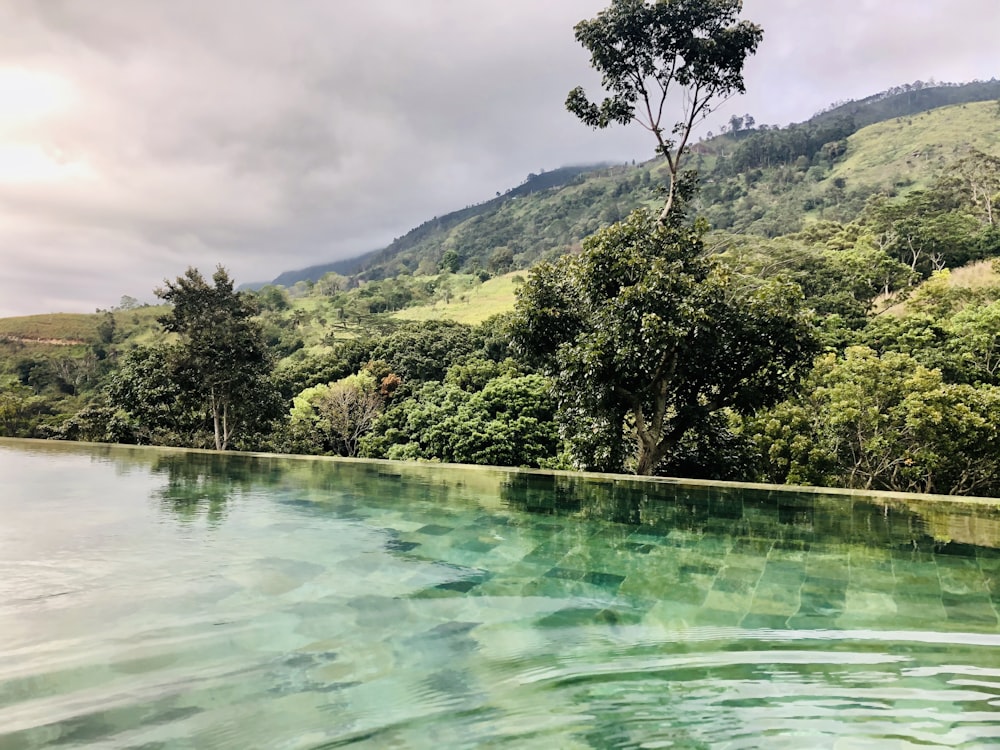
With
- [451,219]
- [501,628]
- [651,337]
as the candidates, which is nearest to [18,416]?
[651,337]

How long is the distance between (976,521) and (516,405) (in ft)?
50.8

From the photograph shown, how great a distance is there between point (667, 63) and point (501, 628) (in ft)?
35.0

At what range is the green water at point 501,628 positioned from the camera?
6.11 feet

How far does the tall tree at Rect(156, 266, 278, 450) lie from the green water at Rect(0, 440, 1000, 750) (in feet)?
35.4

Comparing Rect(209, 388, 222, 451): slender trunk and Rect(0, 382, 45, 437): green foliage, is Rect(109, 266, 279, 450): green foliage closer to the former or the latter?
Rect(209, 388, 222, 451): slender trunk

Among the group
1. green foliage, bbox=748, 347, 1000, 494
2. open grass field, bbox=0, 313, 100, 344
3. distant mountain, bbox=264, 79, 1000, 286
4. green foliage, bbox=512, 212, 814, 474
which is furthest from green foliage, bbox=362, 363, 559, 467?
open grass field, bbox=0, 313, 100, 344

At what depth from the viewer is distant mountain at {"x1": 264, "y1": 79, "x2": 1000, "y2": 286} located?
73312mm

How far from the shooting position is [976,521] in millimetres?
4535

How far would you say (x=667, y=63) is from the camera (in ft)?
33.7

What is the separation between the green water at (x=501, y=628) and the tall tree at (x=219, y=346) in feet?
35.4

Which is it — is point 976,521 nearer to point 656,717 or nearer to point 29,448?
point 656,717

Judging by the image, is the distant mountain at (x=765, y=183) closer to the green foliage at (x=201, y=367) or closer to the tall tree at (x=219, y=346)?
the tall tree at (x=219, y=346)

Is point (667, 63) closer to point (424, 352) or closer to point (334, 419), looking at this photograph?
point (334, 419)

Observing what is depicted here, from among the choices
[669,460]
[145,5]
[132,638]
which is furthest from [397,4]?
[132,638]
